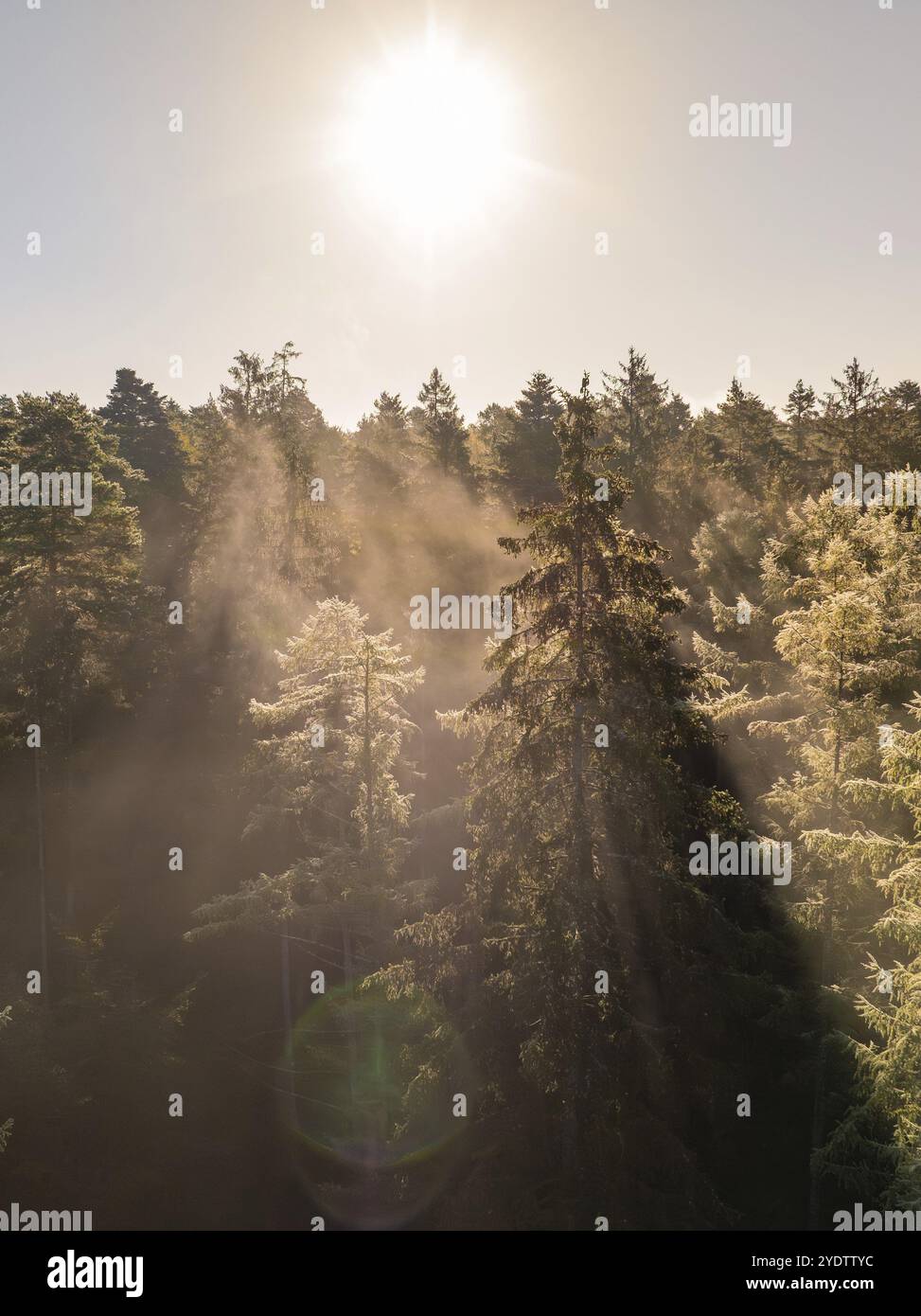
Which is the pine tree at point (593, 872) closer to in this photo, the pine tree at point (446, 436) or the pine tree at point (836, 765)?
the pine tree at point (836, 765)

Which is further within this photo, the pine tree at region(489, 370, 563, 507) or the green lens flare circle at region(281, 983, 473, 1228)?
the pine tree at region(489, 370, 563, 507)

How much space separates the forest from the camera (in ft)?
37.8

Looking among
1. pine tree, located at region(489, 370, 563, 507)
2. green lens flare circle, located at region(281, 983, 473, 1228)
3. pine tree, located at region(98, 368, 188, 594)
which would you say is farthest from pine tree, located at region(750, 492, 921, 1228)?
pine tree, located at region(98, 368, 188, 594)

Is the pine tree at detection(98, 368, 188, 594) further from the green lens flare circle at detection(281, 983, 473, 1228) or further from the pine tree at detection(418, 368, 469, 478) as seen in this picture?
the green lens flare circle at detection(281, 983, 473, 1228)

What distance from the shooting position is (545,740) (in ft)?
37.8

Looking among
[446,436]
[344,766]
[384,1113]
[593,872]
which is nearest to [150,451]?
[446,436]

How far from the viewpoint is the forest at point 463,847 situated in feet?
37.8

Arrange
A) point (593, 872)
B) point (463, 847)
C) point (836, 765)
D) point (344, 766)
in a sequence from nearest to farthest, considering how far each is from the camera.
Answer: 1. point (593, 872)
2. point (836, 765)
3. point (344, 766)
4. point (463, 847)

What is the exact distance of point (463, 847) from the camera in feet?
58.3

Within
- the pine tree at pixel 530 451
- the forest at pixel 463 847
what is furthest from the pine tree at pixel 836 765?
the pine tree at pixel 530 451

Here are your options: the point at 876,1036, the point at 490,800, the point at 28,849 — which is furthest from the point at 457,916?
the point at 28,849

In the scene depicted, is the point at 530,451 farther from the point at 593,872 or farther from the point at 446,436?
the point at 593,872

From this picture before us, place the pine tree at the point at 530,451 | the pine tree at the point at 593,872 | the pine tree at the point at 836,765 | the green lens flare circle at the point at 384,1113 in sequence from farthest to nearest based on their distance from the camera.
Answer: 1. the pine tree at the point at 530,451
2. the pine tree at the point at 836,765
3. the green lens flare circle at the point at 384,1113
4. the pine tree at the point at 593,872

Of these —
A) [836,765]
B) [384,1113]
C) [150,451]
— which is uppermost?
[150,451]
